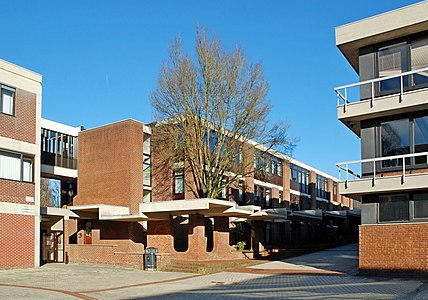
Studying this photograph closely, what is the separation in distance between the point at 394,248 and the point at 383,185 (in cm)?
236

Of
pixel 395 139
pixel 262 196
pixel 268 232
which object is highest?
pixel 395 139

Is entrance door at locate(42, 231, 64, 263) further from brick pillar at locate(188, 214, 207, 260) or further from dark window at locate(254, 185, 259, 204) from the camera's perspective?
dark window at locate(254, 185, 259, 204)

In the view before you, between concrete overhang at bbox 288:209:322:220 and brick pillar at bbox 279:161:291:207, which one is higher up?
brick pillar at bbox 279:161:291:207

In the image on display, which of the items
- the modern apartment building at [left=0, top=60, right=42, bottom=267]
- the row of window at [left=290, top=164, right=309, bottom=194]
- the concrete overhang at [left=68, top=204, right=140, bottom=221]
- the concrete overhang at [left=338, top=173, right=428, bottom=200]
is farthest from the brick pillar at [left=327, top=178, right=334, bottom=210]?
the concrete overhang at [left=338, top=173, right=428, bottom=200]

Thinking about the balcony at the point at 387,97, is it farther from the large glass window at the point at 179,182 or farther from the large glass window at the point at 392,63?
the large glass window at the point at 179,182

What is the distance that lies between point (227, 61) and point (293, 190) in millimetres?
22576

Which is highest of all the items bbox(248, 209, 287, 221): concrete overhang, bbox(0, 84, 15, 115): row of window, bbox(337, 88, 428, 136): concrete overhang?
bbox(0, 84, 15, 115): row of window

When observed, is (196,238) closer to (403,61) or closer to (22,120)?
(22,120)

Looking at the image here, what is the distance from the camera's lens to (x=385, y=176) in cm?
2012

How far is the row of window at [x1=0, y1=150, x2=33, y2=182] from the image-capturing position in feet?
87.7

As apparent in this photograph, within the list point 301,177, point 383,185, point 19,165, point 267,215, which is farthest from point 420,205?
point 301,177

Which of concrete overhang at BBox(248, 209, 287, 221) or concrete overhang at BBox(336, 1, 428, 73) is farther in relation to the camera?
concrete overhang at BBox(248, 209, 287, 221)

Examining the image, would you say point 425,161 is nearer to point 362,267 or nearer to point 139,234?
point 362,267

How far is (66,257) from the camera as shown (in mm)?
32656
